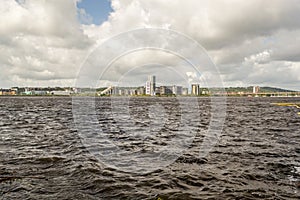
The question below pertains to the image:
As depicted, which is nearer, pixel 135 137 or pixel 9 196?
pixel 9 196

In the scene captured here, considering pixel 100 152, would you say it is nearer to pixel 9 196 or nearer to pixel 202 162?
pixel 202 162

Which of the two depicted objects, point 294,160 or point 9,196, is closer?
point 9,196

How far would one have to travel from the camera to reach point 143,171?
15336 mm

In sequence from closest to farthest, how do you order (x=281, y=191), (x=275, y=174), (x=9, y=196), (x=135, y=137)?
(x=9, y=196), (x=281, y=191), (x=275, y=174), (x=135, y=137)

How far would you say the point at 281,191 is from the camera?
39.8 feet

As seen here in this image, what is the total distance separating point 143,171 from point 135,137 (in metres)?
12.4

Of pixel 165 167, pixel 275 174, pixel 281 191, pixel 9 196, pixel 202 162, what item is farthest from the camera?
pixel 202 162

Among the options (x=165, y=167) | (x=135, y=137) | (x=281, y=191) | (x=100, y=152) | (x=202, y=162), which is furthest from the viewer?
(x=135, y=137)

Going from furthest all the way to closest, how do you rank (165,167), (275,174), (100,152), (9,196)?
(100,152), (165,167), (275,174), (9,196)

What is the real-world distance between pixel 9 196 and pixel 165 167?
8543mm

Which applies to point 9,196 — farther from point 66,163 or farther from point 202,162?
point 202,162

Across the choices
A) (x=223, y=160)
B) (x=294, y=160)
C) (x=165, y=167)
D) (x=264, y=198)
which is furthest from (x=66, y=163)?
(x=294, y=160)

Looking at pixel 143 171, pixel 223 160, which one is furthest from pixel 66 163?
pixel 223 160

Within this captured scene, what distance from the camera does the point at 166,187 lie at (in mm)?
12688
